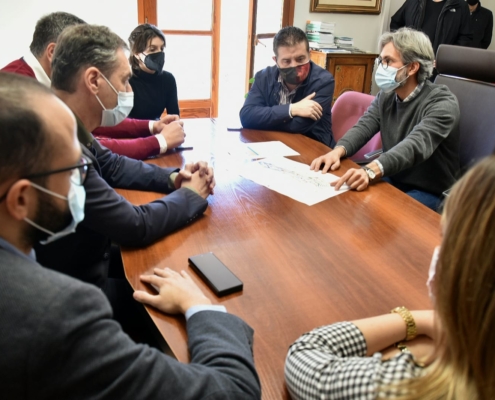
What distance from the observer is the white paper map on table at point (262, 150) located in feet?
6.27

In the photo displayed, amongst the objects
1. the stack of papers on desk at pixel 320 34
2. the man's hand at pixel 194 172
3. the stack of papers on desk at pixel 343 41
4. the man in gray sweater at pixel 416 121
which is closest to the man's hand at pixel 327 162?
the man in gray sweater at pixel 416 121

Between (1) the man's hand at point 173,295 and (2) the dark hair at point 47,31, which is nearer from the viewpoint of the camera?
(1) the man's hand at point 173,295

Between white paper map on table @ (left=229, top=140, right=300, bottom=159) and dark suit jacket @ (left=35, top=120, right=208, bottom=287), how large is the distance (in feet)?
2.04

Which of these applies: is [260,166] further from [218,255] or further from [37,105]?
[37,105]

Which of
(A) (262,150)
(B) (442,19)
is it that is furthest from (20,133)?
(B) (442,19)

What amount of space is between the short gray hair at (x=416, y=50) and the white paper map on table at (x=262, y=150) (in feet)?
2.18

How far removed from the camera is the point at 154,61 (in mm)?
2457

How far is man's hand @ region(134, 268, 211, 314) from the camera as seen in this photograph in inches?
35.0

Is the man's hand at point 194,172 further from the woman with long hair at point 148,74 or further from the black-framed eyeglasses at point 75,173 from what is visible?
the woman with long hair at point 148,74

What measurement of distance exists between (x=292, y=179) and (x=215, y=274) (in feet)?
2.35

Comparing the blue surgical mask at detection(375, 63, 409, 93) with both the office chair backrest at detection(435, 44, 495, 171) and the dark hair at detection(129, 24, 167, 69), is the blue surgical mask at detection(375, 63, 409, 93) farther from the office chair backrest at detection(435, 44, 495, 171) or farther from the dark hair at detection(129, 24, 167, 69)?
the dark hair at detection(129, 24, 167, 69)

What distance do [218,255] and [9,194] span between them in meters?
0.58

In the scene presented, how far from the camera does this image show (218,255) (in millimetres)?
1122

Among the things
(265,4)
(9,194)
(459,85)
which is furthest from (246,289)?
(265,4)
